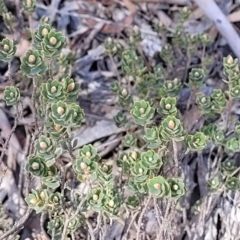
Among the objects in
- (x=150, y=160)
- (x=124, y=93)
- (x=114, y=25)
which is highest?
(x=150, y=160)

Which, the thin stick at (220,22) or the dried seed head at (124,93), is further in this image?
the thin stick at (220,22)

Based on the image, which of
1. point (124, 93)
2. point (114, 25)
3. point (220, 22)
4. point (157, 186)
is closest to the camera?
point (157, 186)

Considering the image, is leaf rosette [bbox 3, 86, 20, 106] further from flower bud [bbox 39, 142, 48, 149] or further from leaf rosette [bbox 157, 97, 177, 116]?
leaf rosette [bbox 157, 97, 177, 116]

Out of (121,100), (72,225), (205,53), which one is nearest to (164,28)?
(205,53)

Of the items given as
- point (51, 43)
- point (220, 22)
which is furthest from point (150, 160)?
point (220, 22)

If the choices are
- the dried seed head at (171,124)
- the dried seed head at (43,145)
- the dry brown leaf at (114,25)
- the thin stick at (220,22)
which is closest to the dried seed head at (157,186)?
the dried seed head at (171,124)

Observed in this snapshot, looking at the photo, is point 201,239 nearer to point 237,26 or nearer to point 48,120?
point 48,120

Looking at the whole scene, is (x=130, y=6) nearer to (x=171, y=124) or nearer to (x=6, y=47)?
(x=6, y=47)

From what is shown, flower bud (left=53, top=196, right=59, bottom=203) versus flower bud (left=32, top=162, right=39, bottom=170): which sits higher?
flower bud (left=32, top=162, right=39, bottom=170)

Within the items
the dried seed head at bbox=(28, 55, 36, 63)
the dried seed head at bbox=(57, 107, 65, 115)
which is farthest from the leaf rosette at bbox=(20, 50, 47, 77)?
the dried seed head at bbox=(57, 107, 65, 115)

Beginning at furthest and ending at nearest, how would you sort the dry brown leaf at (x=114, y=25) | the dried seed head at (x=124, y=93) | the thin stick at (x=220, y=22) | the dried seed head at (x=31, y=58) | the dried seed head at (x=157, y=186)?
the dry brown leaf at (x=114, y=25)
the thin stick at (x=220, y=22)
the dried seed head at (x=124, y=93)
the dried seed head at (x=31, y=58)
the dried seed head at (x=157, y=186)

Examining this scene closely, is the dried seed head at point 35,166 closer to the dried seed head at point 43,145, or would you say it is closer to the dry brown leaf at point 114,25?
the dried seed head at point 43,145
